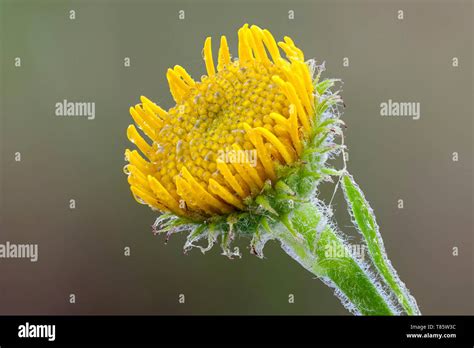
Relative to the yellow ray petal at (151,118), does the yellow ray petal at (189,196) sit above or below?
below

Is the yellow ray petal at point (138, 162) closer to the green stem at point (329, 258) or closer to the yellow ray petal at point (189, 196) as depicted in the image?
the yellow ray petal at point (189, 196)

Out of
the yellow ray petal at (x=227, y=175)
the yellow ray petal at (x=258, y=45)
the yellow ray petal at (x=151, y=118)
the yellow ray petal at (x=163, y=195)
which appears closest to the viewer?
the yellow ray petal at (x=227, y=175)

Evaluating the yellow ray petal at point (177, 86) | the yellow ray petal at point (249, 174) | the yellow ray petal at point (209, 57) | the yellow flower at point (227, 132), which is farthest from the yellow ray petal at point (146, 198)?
the yellow ray petal at point (209, 57)

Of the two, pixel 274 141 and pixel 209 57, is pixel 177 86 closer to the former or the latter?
pixel 209 57

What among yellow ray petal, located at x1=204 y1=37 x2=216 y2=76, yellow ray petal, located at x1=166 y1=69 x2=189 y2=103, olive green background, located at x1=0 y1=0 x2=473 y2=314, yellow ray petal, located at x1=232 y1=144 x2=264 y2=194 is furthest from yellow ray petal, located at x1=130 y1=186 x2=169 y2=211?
olive green background, located at x1=0 y1=0 x2=473 y2=314

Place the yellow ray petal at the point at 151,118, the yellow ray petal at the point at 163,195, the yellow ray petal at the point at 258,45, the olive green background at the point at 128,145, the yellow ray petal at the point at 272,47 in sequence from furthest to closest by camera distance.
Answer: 1. the olive green background at the point at 128,145
2. the yellow ray petal at the point at 151,118
3. the yellow ray petal at the point at 258,45
4. the yellow ray petal at the point at 272,47
5. the yellow ray petal at the point at 163,195
